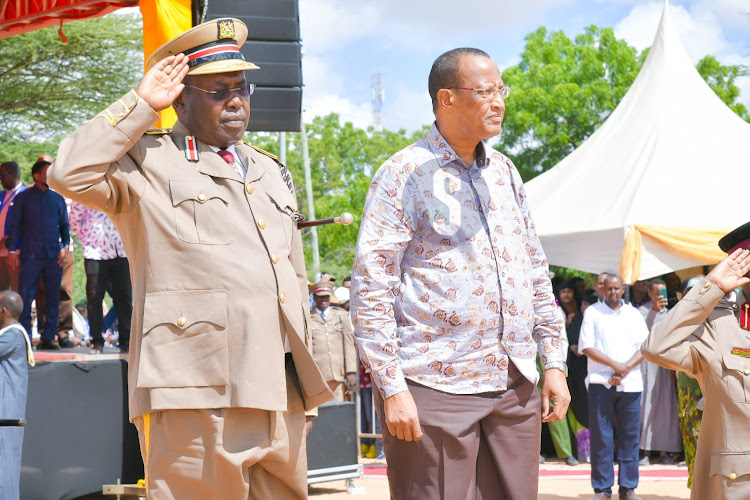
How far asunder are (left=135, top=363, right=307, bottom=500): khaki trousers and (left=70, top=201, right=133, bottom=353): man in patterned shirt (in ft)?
17.9

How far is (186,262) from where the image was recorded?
11.4ft

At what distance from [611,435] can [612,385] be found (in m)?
0.47

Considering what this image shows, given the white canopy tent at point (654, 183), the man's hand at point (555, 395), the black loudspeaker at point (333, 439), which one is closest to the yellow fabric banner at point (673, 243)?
the white canopy tent at point (654, 183)

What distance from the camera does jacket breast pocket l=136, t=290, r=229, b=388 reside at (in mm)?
3373

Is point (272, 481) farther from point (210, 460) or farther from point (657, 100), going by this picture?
point (657, 100)

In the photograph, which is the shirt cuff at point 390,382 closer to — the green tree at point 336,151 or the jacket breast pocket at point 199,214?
the jacket breast pocket at point 199,214

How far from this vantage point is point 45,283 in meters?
9.49

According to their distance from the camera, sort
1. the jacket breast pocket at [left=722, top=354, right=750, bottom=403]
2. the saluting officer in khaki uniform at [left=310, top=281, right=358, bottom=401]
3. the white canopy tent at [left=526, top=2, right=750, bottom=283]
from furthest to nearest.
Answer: the saluting officer in khaki uniform at [left=310, top=281, right=358, bottom=401] → the white canopy tent at [left=526, top=2, right=750, bottom=283] → the jacket breast pocket at [left=722, top=354, right=750, bottom=403]

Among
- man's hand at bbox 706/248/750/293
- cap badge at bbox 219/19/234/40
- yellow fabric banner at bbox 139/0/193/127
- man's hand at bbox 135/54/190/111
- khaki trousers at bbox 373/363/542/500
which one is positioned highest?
yellow fabric banner at bbox 139/0/193/127

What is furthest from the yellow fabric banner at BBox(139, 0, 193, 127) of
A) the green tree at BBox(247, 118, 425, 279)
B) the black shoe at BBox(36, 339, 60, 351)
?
the green tree at BBox(247, 118, 425, 279)

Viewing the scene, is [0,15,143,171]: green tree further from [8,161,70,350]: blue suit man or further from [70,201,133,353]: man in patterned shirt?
[70,201,133,353]: man in patterned shirt

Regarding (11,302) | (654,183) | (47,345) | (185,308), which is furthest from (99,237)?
(654,183)

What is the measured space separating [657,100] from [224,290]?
1262cm

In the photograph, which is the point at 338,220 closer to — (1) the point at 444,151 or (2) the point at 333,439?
(1) the point at 444,151
